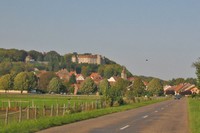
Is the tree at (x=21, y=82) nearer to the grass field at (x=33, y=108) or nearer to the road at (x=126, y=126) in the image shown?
the grass field at (x=33, y=108)

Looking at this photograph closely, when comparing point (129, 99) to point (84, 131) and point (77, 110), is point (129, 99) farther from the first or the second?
point (84, 131)

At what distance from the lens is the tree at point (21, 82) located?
156m

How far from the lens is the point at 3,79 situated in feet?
525

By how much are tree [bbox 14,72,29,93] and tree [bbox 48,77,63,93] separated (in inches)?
600

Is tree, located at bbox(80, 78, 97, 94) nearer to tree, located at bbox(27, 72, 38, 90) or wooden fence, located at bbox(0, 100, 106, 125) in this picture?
tree, located at bbox(27, 72, 38, 90)

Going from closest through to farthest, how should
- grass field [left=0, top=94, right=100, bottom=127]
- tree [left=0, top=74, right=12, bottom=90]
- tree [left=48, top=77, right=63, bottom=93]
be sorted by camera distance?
grass field [left=0, top=94, right=100, bottom=127]
tree [left=0, top=74, right=12, bottom=90]
tree [left=48, top=77, right=63, bottom=93]

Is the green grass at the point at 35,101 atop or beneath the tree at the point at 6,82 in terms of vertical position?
beneath

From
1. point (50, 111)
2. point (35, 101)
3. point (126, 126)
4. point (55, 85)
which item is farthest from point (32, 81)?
point (126, 126)

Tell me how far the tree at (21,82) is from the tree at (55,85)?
50.0ft

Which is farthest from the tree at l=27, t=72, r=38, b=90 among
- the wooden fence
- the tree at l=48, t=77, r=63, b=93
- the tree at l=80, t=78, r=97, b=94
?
the wooden fence

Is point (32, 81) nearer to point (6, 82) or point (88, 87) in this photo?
point (6, 82)

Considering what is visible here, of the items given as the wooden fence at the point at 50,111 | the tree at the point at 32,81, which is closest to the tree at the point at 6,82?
the tree at the point at 32,81

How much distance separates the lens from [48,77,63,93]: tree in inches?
6806

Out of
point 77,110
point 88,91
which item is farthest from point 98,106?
point 88,91
